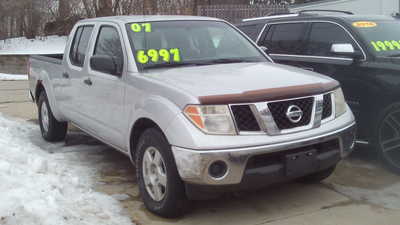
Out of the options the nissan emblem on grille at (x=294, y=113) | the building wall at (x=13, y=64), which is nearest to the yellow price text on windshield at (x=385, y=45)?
the nissan emblem on grille at (x=294, y=113)

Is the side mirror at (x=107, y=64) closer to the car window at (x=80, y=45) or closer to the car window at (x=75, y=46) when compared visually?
the car window at (x=80, y=45)

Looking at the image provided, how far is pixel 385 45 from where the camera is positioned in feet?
19.6

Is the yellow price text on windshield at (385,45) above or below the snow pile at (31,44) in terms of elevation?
above

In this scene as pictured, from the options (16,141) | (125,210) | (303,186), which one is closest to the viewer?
(125,210)

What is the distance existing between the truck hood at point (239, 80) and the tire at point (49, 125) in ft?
9.69

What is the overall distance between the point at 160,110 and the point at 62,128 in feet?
11.6

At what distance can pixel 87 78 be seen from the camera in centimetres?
566

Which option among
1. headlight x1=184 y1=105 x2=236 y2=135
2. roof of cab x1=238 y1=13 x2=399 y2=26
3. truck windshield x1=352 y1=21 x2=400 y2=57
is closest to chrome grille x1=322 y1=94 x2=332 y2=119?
headlight x1=184 y1=105 x2=236 y2=135

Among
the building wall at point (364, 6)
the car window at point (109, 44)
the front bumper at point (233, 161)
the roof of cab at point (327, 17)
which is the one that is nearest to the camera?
the front bumper at point (233, 161)

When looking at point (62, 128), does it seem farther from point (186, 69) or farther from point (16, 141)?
point (186, 69)

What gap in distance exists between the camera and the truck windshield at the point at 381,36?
588cm

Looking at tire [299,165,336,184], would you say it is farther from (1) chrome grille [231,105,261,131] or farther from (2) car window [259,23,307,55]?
(2) car window [259,23,307,55]

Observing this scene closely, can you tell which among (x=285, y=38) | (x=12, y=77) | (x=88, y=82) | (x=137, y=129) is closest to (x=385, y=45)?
(x=285, y=38)

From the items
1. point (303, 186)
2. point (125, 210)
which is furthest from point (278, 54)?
point (125, 210)
